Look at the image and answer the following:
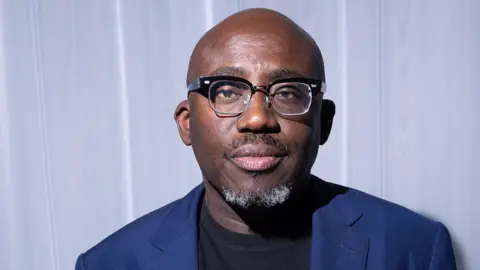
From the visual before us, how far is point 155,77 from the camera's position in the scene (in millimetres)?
1362

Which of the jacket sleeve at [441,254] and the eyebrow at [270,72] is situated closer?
the eyebrow at [270,72]

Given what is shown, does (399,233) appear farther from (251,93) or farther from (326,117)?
(251,93)

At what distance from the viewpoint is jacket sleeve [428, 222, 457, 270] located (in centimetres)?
93

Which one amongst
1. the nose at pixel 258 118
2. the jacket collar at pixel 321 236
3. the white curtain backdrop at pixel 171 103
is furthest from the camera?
the white curtain backdrop at pixel 171 103

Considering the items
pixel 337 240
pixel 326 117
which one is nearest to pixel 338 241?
pixel 337 240

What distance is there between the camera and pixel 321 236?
0.91 metres

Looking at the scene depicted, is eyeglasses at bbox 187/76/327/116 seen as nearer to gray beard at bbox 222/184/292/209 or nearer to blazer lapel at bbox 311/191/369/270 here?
gray beard at bbox 222/184/292/209

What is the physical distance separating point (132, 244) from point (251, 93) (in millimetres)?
408

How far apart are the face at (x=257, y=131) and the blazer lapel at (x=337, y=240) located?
114 mm

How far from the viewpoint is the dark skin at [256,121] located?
81 centimetres

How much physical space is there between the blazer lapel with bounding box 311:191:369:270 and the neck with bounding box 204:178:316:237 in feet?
0.11

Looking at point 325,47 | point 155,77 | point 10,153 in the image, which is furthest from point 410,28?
point 10,153

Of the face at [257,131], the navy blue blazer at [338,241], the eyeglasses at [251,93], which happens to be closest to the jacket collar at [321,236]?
the navy blue blazer at [338,241]

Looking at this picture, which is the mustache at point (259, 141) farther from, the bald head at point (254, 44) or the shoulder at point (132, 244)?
the shoulder at point (132, 244)
